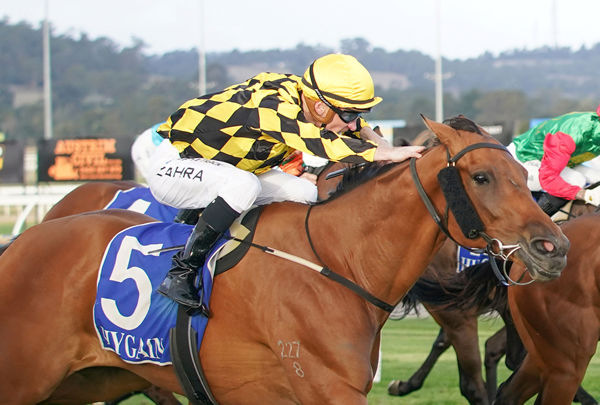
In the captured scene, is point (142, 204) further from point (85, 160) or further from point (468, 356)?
point (85, 160)

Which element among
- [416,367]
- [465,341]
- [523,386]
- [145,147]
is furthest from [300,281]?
[416,367]

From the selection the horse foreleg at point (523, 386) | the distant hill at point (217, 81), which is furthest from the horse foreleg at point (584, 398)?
the distant hill at point (217, 81)

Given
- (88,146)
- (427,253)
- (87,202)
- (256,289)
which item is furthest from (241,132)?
(88,146)

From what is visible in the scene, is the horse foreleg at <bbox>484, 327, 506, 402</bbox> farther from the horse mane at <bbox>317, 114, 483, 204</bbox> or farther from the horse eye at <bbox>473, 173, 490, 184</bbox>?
the horse eye at <bbox>473, 173, 490, 184</bbox>

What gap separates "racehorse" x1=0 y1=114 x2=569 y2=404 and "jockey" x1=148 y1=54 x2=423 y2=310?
0.53ft

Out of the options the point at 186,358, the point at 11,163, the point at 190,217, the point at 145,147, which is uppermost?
the point at 145,147

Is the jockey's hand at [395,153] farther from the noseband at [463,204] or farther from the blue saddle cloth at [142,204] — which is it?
the blue saddle cloth at [142,204]

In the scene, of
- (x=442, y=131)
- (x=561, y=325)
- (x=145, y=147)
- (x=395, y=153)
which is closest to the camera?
(x=442, y=131)

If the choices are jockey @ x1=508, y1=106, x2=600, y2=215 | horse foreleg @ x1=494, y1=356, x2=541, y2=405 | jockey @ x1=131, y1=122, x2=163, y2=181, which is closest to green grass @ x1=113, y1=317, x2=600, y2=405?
horse foreleg @ x1=494, y1=356, x2=541, y2=405

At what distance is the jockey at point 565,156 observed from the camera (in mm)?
5152

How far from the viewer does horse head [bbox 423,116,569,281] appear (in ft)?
9.29

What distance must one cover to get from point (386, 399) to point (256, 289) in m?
2.75

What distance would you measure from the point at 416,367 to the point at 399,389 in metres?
1.00

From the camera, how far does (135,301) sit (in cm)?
351
